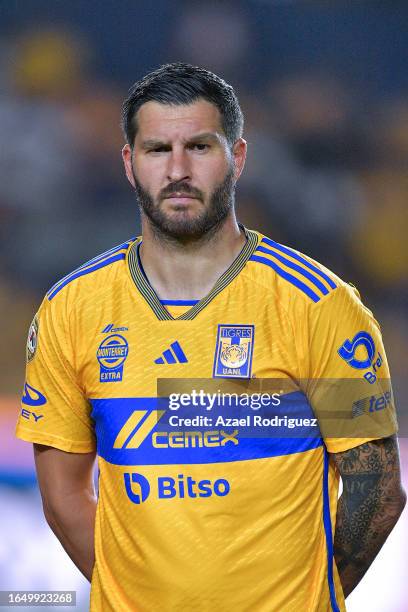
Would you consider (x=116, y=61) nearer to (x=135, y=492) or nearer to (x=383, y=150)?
(x=383, y=150)

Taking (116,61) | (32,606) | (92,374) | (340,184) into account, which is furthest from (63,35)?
(92,374)

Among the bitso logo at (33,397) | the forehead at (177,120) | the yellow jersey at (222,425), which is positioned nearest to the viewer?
the yellow jersey at (222,425)

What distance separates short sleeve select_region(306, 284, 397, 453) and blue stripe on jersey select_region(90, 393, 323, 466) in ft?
0.14

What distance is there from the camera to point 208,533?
6.12 feet

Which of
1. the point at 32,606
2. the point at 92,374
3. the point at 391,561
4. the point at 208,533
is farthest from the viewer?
the point at 391,561

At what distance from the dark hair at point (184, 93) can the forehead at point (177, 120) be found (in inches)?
0.5

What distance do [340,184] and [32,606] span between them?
10.7ft

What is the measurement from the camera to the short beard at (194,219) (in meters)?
1.97

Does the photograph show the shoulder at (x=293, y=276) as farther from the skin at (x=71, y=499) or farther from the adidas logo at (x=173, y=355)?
the skin at (x=71, y=499)

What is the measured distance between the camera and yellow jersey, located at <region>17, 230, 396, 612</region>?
6.15ft

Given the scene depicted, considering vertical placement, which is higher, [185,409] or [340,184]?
[340,184]

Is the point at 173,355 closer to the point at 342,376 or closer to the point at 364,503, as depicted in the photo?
the point at 342,376

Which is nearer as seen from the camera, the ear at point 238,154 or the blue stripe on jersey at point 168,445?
the blue stripe on jersey at point 168,445

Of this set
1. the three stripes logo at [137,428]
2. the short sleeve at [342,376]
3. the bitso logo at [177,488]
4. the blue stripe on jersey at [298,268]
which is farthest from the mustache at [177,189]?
the bitso logo at [177,488]
